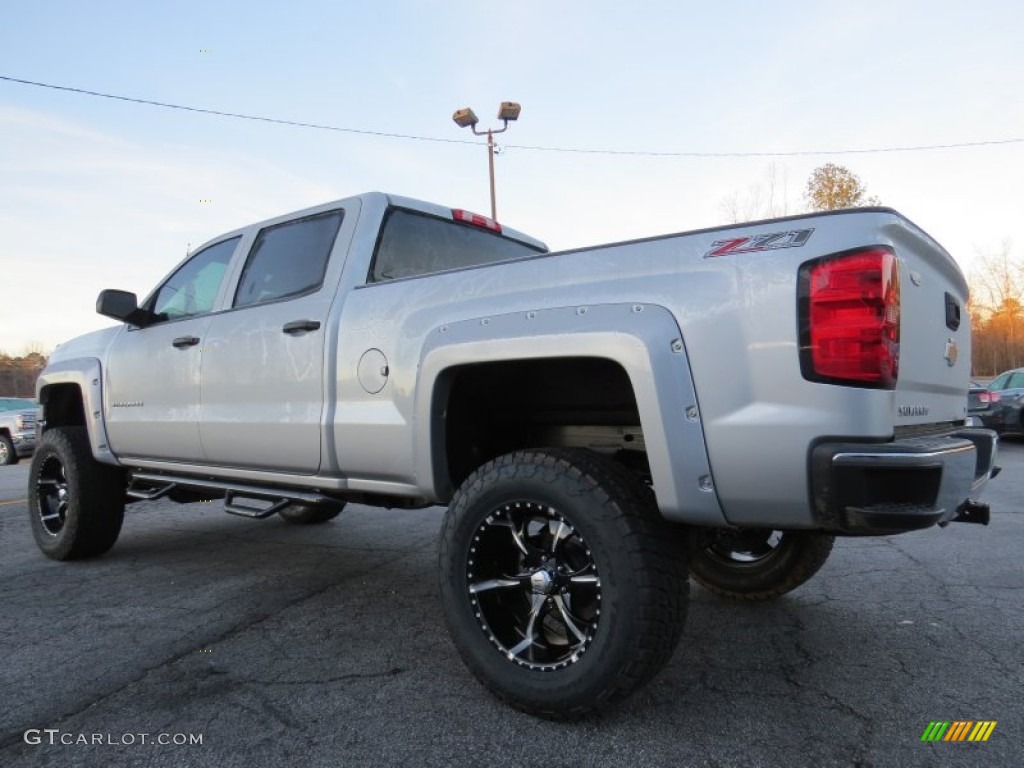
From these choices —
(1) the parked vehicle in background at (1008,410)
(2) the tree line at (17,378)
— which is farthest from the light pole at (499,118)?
(2) the tree line at (17,378)

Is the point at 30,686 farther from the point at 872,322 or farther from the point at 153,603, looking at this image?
the point at 872,322

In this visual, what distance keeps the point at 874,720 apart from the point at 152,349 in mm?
4071

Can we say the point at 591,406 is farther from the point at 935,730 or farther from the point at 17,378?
the point at 17,378

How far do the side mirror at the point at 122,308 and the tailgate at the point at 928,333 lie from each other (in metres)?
4.05

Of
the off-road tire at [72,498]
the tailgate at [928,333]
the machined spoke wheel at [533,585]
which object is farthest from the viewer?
the off-road tire at [72,498]

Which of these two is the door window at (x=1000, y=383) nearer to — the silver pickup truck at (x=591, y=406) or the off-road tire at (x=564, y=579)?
the silver pickup truck at (x=591, y=406)

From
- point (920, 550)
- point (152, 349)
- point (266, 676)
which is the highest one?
point (152, 349)

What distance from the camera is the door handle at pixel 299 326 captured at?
3.24 m

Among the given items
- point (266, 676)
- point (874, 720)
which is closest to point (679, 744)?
point (874, 720)

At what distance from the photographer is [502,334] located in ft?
8.21

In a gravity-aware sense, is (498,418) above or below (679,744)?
above

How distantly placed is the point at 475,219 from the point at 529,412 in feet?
4.65

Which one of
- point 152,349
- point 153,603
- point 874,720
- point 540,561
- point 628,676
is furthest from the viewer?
point 152,349

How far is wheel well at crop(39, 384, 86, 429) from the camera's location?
5.07 m
